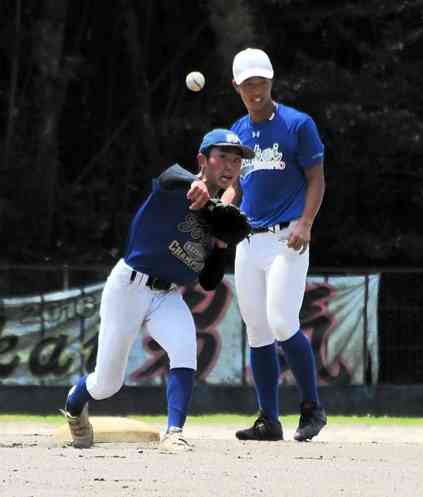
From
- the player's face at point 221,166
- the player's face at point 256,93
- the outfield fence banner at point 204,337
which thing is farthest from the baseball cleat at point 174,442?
the outfield fence banner at point 204,337

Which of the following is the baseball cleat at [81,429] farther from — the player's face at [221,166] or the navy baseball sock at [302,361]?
the player's face at [221,166]

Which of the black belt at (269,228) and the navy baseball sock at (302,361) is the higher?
the black belt at (269,228)

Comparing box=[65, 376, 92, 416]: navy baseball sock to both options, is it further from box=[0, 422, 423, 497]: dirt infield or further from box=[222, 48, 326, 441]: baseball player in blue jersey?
box=[222, 48, 326, 441]: baseball player in blue jersey

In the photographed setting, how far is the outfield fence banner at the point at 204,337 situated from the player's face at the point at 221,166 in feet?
31.9

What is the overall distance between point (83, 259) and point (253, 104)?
13.2 metres

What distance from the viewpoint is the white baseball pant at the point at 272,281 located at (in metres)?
9.34

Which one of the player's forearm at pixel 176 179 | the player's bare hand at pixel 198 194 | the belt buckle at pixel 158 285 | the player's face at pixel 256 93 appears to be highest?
the player's face at pixel 256 93

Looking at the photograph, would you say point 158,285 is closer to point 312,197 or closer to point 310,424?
point 312,197

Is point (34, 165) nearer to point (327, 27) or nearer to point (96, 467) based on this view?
point (327, 27)

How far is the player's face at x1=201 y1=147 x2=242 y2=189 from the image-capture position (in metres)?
8.69

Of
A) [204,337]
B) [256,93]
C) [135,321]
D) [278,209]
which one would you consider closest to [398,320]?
[204,337]

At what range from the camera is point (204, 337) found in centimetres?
1870

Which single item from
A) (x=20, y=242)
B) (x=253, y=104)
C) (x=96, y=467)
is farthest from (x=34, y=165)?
(x=96, y=467)

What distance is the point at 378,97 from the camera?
74.8 ft
